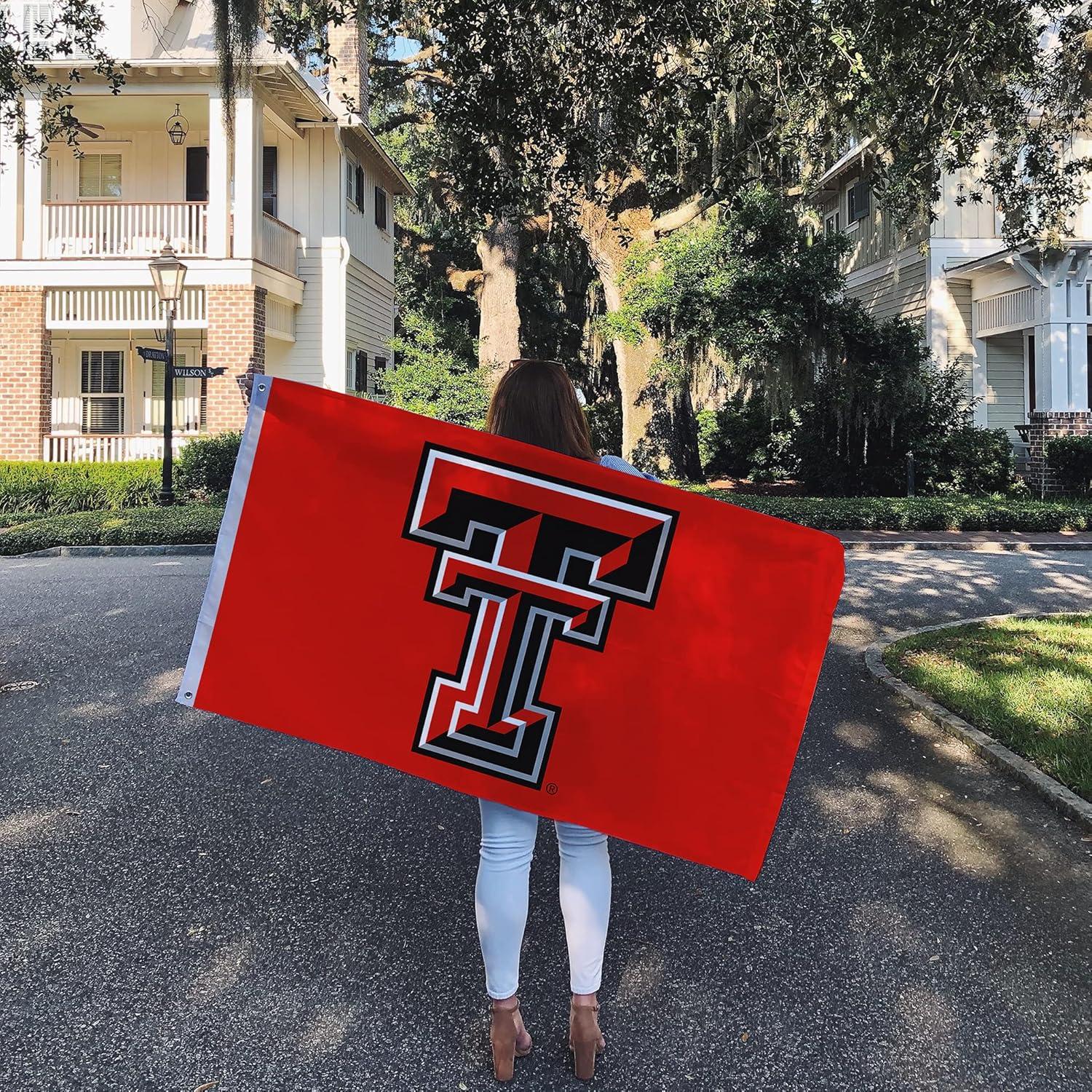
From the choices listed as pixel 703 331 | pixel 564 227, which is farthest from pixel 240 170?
pixel 703 331

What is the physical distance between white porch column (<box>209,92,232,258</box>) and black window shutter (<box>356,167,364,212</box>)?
4.57 metres

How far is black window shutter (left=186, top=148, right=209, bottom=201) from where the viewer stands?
71.5 ft

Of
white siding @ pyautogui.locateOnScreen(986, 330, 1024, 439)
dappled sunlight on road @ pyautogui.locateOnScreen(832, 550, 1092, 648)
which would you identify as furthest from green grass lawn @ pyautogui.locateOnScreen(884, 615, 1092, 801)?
white siding @ pyautogui.locateOnScreen(986, 330, 1024, 439)

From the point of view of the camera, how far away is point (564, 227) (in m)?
23.7

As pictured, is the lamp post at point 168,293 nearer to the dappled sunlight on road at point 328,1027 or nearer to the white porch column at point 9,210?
the white porch column at point 9,210

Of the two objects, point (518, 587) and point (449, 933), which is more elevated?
point (518, 587)

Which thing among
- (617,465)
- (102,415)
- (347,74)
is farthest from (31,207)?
(617,465)

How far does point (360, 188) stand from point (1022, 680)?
2149 cm

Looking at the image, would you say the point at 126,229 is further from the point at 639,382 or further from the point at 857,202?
the point at 857,202

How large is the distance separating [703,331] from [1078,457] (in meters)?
7.80

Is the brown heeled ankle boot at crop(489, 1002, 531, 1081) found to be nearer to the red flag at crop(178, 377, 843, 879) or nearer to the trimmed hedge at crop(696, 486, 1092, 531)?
the red flag at crop(178, 377, 843, 879)

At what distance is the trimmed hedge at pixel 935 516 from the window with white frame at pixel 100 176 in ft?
47.5

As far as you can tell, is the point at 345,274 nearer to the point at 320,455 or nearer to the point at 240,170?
the point at 240,170

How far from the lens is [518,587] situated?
2.80 metres
